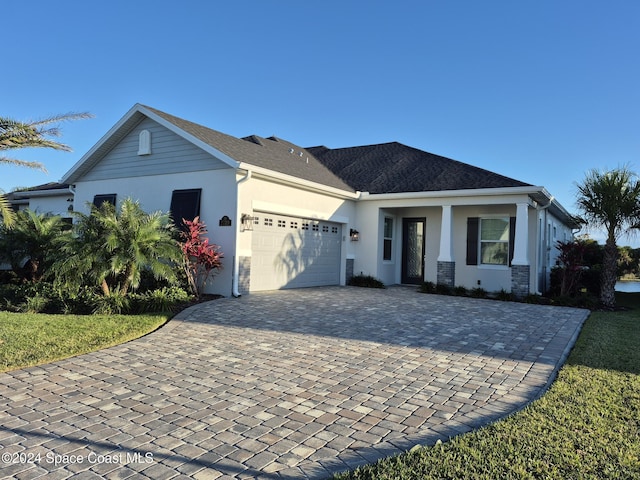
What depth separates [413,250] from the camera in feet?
Result: 52.6

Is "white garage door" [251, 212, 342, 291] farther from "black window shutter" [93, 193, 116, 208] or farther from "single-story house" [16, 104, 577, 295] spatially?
"black window shutter" [93, 193, 116, 208]

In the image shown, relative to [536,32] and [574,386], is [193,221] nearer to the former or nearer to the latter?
[574,386]

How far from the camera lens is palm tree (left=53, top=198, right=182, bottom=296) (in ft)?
28.7

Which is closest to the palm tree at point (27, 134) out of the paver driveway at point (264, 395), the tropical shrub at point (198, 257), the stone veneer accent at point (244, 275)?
the paver driveway at point (264, 395)

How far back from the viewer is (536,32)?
11312 mm

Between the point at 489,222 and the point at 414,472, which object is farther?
the point at 489,222

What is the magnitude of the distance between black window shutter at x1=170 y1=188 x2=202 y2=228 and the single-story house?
0.03m

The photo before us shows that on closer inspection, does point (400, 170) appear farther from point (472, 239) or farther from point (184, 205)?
point (184, 205)

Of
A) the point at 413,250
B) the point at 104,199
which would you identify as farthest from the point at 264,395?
the point at 413,250

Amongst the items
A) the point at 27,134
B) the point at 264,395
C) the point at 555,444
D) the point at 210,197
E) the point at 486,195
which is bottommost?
the point at 264,395

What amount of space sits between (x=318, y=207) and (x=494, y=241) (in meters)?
5.97

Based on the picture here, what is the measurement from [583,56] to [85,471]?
46.4 feet

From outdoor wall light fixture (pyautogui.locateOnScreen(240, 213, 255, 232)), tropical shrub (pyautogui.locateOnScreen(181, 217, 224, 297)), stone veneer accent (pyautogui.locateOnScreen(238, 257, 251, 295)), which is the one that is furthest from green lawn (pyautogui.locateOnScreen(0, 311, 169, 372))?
outdoor wall light fixture (pyautogui.locateOnScreen(240, 213, 255, 232))

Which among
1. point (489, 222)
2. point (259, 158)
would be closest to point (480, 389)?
point (259, 158)
